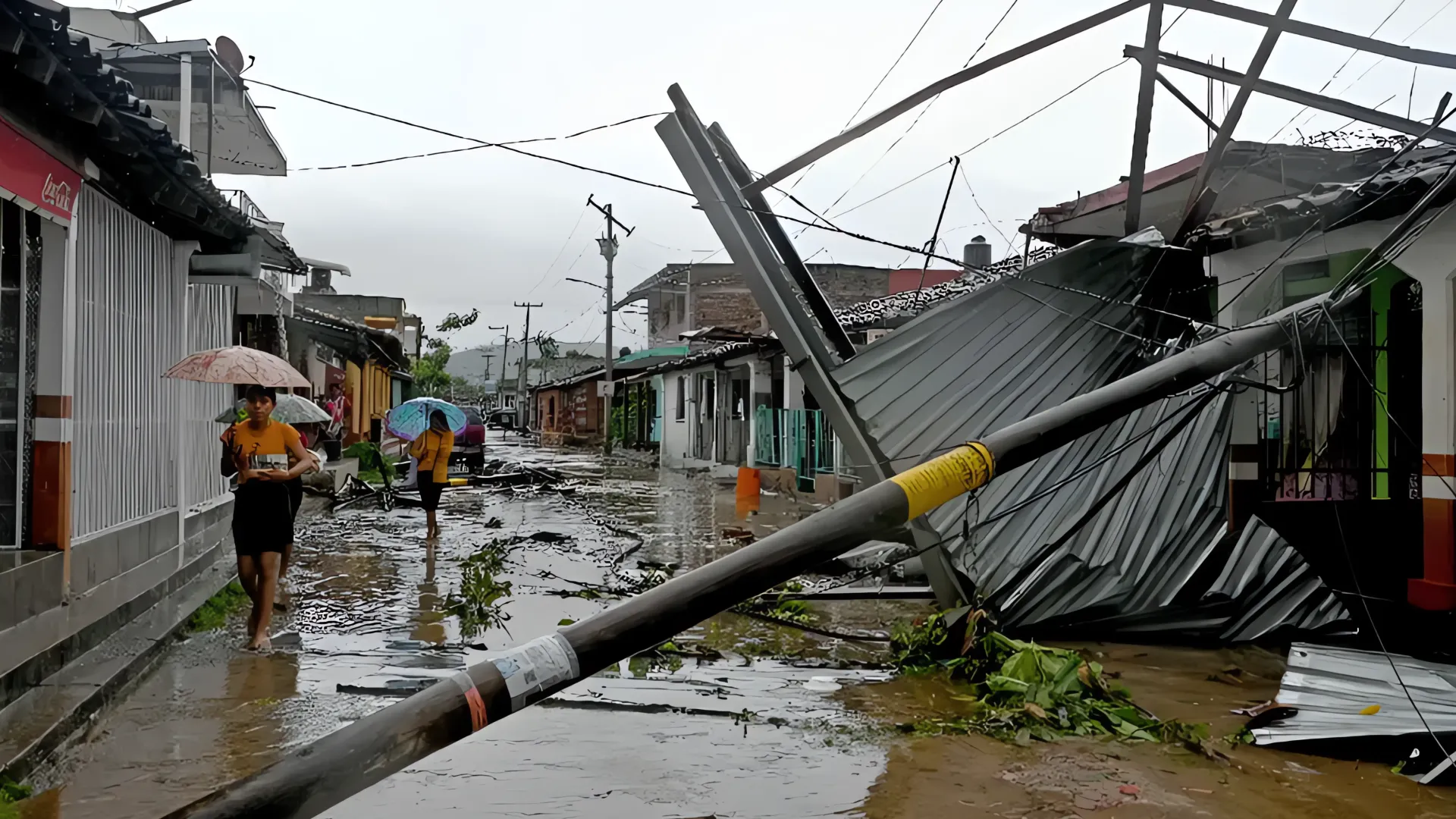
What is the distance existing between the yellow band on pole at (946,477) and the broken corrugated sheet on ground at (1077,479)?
A: 11.7 ft

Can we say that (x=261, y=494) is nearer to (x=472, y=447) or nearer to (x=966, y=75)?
(x=966, y=75)

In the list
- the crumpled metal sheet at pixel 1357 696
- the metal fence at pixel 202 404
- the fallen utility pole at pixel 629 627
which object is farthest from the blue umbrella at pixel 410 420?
the fallen utility pole at pixel 629 627

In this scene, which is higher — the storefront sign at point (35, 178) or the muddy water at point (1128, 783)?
the storefront sign at point (35, 178)

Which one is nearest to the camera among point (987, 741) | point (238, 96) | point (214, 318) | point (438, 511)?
point (987, 741)

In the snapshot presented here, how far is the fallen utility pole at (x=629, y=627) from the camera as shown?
2549mm

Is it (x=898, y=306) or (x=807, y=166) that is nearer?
(x=807, y=166)

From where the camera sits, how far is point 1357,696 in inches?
222

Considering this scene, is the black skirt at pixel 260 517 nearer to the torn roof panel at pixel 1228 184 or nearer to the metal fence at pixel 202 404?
the metal fence at pixel 202 404

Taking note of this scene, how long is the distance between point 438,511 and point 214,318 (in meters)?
6.71

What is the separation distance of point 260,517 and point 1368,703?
649 centimetres

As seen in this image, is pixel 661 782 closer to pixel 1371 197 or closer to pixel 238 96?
pixel 1371 197

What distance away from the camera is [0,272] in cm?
620

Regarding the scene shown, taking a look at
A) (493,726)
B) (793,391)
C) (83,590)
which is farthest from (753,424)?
(493,726)

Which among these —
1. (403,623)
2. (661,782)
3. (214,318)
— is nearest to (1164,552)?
(661,782)
